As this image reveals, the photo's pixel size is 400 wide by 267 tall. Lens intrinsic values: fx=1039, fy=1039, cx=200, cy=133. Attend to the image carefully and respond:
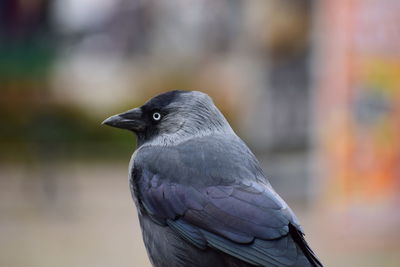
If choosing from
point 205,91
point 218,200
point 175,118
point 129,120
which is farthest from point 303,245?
point 205,91

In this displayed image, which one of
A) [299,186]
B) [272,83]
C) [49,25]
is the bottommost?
[299,186]

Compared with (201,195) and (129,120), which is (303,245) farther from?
(129,120)

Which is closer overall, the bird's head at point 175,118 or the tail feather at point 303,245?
the tail feather at point 303,245

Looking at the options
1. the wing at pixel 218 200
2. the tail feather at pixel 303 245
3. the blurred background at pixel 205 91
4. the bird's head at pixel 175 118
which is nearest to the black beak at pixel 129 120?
the bird's head at pixel 175 118

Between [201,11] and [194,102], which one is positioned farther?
[201,11]

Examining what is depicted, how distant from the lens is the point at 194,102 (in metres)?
3.61

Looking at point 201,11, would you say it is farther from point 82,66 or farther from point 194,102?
point 194,102

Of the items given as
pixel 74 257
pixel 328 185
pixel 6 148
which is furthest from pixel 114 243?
pixel 6 148

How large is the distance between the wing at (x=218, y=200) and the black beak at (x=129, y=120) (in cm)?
10

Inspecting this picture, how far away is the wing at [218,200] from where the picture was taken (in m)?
3.19

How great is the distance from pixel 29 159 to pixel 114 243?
3.76m

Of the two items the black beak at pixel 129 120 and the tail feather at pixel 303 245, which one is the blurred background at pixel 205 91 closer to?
the black beak at pixel 129 120

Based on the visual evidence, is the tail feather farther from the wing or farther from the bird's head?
the bird's head

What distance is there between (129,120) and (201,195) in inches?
17.6
